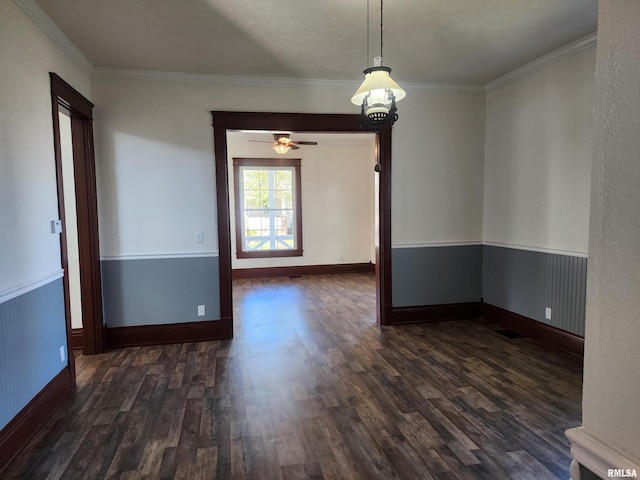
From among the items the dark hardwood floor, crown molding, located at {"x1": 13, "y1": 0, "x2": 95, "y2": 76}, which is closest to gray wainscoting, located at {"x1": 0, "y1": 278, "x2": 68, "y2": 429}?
the dark hardwood floor

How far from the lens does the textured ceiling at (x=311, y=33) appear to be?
105 inches

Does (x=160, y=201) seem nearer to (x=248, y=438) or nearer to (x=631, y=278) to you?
(x=248, y=438)

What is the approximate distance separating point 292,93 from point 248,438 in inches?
135

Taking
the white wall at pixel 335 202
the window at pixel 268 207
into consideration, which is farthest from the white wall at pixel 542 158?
the window at pixel 268 207

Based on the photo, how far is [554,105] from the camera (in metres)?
3.69

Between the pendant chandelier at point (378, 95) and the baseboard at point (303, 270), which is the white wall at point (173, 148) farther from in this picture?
the baseboard at point (303, 270)

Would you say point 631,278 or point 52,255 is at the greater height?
point 631,278

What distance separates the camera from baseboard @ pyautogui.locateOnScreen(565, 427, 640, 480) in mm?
689

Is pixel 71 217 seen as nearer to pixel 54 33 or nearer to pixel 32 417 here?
pixel 54 33

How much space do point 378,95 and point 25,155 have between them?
7.67 ft

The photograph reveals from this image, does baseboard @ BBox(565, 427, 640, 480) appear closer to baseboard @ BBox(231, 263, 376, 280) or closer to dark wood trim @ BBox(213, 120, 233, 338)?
dark wood trim @ BBox(213, 120, 233, 338)

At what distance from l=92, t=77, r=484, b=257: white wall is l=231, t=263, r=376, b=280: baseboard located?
12.6ft

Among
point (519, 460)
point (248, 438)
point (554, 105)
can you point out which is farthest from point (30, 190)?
point (554, 105)

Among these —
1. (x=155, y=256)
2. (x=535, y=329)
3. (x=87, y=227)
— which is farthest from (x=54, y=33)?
(x=535, y=329)
